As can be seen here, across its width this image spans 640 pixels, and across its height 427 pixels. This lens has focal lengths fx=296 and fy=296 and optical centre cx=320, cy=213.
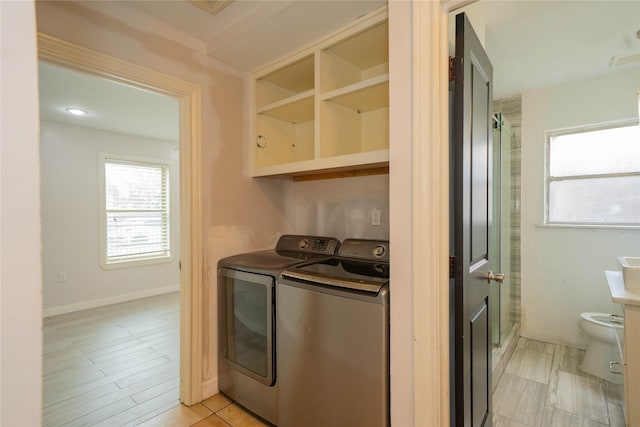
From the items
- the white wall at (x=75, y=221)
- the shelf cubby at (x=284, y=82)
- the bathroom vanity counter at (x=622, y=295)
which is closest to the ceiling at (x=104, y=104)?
the white wall at (x=75, y=221)

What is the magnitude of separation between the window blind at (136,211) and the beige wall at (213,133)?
10.3ft

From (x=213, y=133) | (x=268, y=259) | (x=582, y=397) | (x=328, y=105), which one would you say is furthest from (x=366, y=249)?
(x=582, y=397)

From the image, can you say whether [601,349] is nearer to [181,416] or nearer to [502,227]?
[502,227]

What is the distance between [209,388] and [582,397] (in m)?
2.57

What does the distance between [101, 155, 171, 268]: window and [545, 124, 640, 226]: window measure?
5221 mm

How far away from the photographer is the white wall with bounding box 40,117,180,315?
12.2ft

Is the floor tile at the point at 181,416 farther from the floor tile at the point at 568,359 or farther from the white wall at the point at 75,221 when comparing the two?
the white wall at the point at 75,221

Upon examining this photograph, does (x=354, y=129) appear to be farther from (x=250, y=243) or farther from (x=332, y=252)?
(x=250, y=243)

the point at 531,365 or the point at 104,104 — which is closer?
the point at 531,365

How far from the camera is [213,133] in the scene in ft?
6.73

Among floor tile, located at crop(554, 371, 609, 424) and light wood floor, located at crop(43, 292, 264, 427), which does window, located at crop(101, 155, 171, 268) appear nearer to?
light wood floor, located at crop(43, 292, 264, 427)

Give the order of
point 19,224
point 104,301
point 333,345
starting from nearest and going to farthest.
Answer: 1. point 19,224
2. point 333,345
3. point 104,301

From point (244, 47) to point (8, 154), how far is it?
5.70ft

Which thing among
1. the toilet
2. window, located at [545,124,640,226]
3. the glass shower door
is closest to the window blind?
the glass shower door
